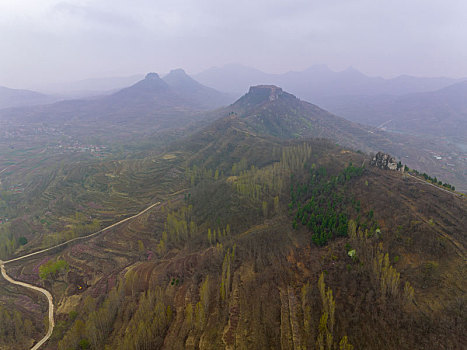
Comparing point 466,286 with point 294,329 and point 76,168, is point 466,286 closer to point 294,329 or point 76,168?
point 294,329

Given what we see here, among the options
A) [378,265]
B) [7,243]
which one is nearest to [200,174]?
[7,243]

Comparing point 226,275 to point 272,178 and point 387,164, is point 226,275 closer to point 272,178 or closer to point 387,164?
point 272,178

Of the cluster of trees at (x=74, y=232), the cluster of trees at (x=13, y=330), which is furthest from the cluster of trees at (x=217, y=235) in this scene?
the cluster of trees at (x=74, y=232)

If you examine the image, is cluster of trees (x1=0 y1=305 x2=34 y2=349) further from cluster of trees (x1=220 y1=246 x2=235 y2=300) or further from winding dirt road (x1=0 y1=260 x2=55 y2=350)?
cluster of trees (x1=220 y1=246 x2=235 y2=300)

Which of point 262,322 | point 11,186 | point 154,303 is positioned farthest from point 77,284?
point 11,186

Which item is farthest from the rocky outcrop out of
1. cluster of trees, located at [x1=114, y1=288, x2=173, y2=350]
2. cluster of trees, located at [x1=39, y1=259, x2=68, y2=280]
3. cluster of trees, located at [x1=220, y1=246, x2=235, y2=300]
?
cluster of trees, located at [x1=39, y1=259, x2=68, y2=280]
